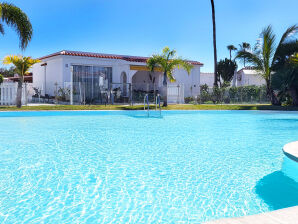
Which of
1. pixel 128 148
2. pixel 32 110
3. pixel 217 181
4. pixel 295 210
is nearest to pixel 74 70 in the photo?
pixel 32 110

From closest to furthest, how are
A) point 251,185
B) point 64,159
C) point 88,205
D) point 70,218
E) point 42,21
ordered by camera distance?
point 70,218, point 88,205, point 251,185, point 64,159, point 42,21

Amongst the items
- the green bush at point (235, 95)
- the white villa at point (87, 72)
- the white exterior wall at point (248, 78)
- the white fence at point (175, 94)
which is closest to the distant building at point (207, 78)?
the white exterior wall at point (248, 78)

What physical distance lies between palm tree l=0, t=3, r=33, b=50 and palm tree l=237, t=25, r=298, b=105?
14449 mm

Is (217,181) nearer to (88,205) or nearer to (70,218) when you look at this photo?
(88,205)

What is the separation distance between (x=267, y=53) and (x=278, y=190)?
59.6 ft

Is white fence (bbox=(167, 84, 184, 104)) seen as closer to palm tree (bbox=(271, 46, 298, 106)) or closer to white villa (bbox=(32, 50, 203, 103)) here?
white villa (bbox=(32, 50, 203, 103))

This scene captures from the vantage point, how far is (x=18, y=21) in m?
15.7

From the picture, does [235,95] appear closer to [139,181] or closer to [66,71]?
[66,71]

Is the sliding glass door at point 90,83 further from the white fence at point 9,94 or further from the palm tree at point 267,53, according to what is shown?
the palm tree at point 267,53

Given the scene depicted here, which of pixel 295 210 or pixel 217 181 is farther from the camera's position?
pixel 217 181

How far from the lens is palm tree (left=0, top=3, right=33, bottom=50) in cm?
1555

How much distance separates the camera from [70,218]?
2852 millimetres

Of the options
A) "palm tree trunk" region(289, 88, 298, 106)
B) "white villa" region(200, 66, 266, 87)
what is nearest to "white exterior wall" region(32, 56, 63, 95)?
"palm tree trunk" region(289, 88, 298, 106)

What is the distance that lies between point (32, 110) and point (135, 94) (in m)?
9.60
